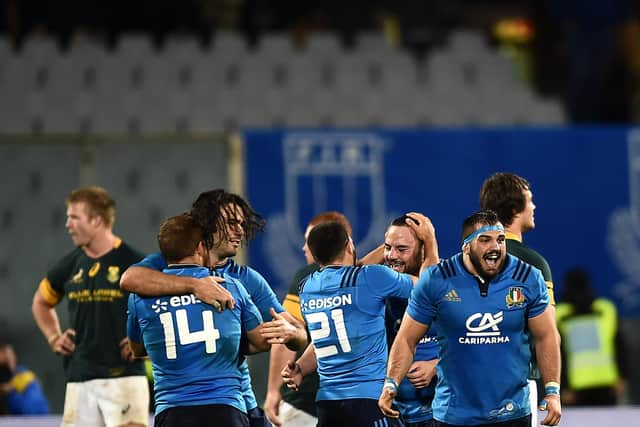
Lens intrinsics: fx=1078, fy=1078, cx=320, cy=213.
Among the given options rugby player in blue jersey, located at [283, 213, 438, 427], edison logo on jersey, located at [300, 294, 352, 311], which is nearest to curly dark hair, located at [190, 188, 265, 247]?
rugby player in blue jersey, located at [283, 213, 438, 427]

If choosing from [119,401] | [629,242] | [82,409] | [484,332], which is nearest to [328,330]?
[484,332]

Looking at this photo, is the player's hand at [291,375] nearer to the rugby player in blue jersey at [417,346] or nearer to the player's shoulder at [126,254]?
the rugby player in blue jersey at [417,346]

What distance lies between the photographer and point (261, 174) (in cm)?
1084

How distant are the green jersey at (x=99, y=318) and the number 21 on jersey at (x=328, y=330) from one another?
1.48 meters

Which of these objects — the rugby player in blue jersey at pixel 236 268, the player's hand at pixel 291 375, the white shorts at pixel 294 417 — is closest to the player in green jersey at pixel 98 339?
the white shorts at pixel 294 417

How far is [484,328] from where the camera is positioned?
183 inches

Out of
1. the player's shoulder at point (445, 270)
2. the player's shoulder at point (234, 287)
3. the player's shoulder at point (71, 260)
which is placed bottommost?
the player's shoulder at point (234, 287)

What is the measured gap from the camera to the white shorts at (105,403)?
6.17 m

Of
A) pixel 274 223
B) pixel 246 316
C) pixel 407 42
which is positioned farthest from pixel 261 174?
pixel 246 316

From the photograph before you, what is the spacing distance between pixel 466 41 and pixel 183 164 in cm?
414

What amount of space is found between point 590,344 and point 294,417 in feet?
14.0

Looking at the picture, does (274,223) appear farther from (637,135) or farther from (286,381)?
(286,381)

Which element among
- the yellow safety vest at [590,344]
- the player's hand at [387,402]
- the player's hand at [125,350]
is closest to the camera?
the player's hand at [387,402]

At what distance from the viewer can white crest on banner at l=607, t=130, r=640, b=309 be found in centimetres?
1094
